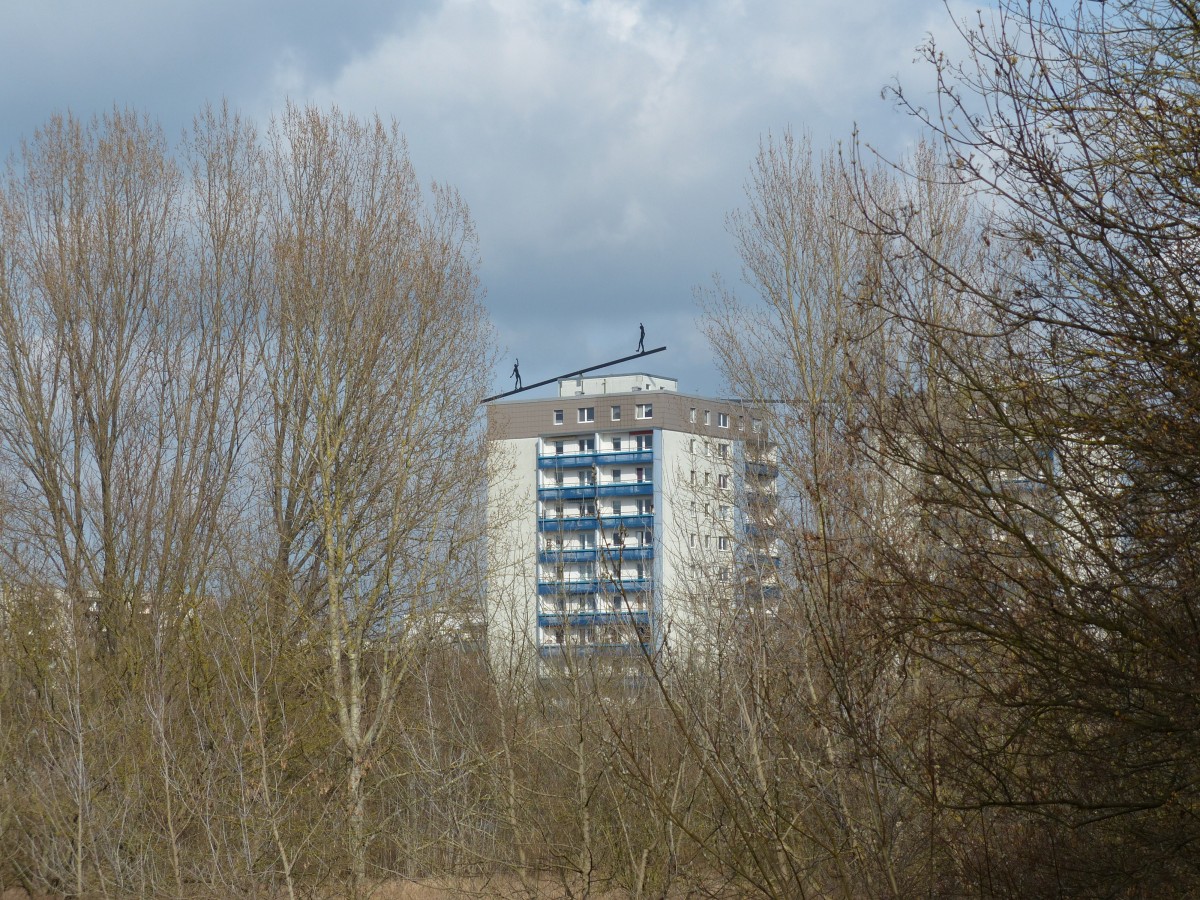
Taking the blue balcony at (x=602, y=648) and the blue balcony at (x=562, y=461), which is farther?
the blue balcony at (x=562, y=461)

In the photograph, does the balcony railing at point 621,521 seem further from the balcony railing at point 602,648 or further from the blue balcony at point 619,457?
the blue balcony at point 619,457

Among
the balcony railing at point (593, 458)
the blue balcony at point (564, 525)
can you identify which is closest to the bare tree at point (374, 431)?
the blue balcony at point (564, 525)

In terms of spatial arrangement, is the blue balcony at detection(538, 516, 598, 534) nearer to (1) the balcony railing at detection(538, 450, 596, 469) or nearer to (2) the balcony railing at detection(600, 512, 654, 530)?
(2) the balcony railing at detection(600, 512, 654, 530)

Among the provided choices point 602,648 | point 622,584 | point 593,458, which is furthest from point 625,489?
point 622,584

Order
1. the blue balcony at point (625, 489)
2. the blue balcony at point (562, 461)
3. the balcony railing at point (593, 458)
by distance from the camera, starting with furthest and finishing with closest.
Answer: the blue balcony at point (562, 461), the balcony railing at point (593, 458), the blue balcony at point (625, 489)

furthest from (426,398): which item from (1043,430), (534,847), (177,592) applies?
(1043,430)

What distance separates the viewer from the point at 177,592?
16.8 meters

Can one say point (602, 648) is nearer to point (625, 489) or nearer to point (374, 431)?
point (374, 431)

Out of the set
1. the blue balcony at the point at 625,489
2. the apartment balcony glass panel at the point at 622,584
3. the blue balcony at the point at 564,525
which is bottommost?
the apartment balcony glass panel at the point at 622,584

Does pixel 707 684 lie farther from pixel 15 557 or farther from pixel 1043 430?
pixel 15 557

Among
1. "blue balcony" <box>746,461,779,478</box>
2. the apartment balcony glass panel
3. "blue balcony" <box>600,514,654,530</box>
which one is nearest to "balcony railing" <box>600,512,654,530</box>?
"blue balcony" <box>600,514,654,530</box>

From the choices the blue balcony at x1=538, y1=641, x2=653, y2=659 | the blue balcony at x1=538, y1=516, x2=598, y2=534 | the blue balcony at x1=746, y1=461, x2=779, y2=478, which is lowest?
the blue balcony at x1=538, y1=641, x2=653, y2=659

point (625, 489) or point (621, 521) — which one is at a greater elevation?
point (625, 489)

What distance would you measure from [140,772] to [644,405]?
55.9 m
